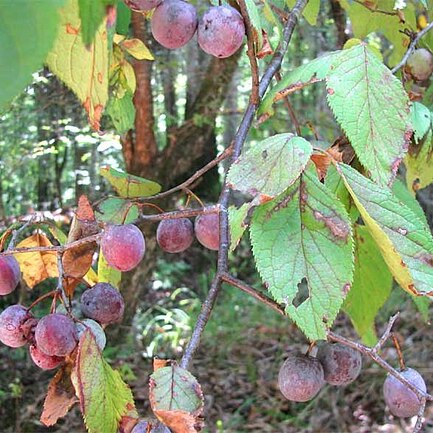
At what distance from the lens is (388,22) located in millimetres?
1166

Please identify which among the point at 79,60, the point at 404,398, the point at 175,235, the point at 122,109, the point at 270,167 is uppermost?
the point at 79,60

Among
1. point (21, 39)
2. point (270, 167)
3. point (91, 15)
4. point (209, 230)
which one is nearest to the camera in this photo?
point (21, 39)

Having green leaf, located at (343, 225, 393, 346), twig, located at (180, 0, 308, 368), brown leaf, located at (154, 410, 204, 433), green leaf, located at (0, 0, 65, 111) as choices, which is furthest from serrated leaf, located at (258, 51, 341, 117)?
green leaf, located at (0, 0, 65, 111)

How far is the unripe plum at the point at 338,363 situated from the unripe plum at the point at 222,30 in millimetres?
380

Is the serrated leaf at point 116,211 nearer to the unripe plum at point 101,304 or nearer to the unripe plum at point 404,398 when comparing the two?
the unripe plum at point 101,304

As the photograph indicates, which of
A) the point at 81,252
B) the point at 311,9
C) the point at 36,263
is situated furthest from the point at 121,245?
the point at 311,9

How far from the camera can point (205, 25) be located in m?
0.70

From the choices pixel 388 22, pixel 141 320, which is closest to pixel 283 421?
pixel 141 320

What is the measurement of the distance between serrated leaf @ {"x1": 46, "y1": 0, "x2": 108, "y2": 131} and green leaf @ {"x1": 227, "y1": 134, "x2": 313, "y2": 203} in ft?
0.50

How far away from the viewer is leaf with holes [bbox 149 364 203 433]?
1.79 ft

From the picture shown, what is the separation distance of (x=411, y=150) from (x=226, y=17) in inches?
17.7

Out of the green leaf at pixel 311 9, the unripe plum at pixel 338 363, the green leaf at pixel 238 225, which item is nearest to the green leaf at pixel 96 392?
the green leaf at pixel 238 225

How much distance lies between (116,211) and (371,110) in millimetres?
395

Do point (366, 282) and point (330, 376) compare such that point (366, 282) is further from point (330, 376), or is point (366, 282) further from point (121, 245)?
point (121, 245)
